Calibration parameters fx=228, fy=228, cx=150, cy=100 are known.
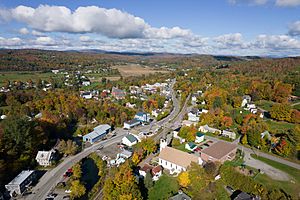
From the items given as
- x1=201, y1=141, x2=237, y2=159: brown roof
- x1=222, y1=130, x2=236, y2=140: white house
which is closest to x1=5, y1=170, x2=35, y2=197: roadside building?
x1=201, y1=141, x2=237, y2=159: brown roof

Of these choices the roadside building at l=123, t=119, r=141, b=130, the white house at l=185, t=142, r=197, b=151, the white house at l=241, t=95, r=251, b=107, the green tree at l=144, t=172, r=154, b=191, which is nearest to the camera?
the green tree at l=144, t=172, r=154, b=191

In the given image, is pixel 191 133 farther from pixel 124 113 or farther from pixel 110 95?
pixel 110 95

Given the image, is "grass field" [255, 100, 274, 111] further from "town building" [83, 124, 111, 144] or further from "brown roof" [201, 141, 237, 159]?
"town building" [83, 124, 111, 144]

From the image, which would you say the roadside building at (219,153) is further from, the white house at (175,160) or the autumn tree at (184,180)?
the autumn tree at (184,180)

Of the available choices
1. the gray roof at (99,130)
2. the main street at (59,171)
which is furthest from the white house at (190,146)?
the gray roof at (99,130)

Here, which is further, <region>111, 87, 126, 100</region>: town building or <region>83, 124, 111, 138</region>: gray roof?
<region>111, 87, 126, 100</region>: town building

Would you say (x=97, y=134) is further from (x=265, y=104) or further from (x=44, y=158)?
(x=265, y=104)
